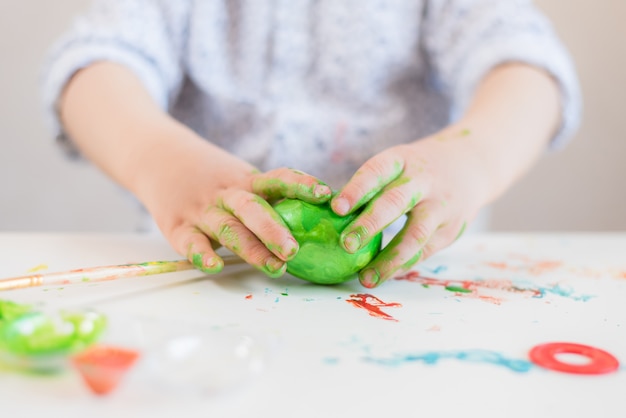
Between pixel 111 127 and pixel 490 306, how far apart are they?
377 mm

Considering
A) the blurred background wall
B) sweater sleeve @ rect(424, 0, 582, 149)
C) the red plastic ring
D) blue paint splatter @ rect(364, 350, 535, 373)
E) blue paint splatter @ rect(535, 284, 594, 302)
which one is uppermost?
the blurred background wall

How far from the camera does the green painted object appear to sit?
1.40ft

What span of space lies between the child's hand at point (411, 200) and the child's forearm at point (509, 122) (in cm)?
4

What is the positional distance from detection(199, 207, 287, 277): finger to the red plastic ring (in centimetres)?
17

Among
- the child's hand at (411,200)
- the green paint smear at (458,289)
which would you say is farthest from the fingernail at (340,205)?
the green paint smear at (458,289)

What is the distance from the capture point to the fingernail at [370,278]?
1.45 feet

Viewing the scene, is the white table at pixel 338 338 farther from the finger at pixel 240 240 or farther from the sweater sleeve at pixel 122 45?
the sweater sleeve at pixel 122 45

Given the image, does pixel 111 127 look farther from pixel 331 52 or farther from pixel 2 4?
pixel 2 4

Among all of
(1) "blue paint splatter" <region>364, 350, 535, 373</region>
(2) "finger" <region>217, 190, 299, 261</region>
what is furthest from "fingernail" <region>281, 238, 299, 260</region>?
(1) "blue paint splatter" <region>364, 350, 535, 373</region>

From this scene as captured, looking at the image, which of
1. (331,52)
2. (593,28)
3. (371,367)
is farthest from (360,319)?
(593,28)

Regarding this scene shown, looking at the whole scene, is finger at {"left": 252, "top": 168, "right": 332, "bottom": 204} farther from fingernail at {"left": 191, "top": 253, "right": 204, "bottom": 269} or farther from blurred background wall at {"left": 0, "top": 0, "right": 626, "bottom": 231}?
blurred background wall at {"left": 0, "top": 0, "right": 626, "bottom": 231}

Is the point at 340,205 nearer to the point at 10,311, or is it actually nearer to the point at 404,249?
the point at 404,249

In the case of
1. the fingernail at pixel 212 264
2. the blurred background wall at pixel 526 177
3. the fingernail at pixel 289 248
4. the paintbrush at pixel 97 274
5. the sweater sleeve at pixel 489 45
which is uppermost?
the blurred background wall at pixel 526 177

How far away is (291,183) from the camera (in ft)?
1.41
